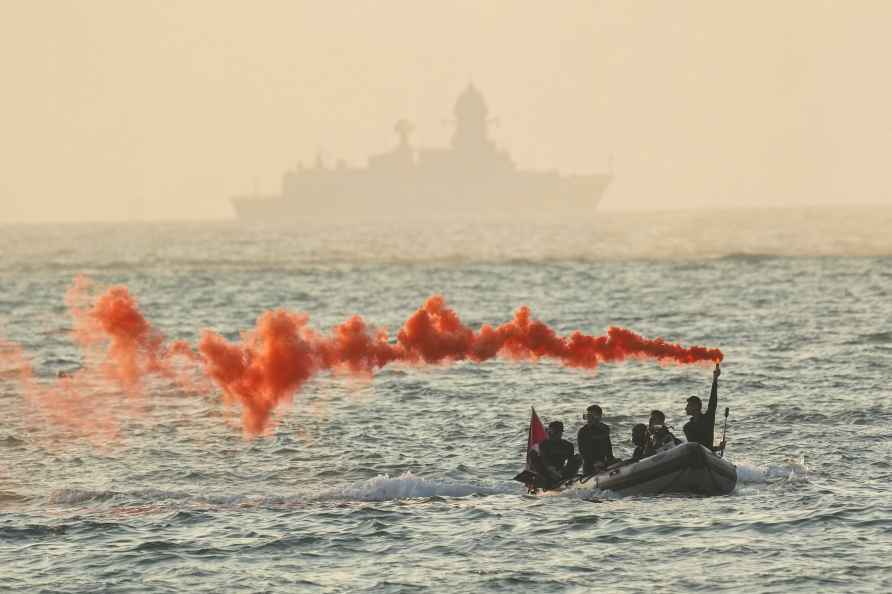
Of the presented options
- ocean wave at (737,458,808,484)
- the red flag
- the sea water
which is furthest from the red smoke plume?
ocean wave at (737,458,808,484)

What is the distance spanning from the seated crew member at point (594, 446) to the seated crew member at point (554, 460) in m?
0.36

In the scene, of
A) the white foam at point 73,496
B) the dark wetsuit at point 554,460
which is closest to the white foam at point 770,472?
the dark wetsuit at point 554,460

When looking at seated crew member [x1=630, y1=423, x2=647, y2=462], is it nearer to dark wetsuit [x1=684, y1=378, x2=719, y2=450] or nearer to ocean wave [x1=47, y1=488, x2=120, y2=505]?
dark wetsuit [x1=684, y1=378, x2=719, y2=450]

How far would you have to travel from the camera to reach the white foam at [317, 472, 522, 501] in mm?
30469

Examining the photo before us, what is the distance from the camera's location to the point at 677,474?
28938 millimetres

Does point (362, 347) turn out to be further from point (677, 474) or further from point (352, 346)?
point (677, 474)

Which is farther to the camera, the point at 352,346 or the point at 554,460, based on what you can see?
the point at 352,346

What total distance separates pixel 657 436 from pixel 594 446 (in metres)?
1.33

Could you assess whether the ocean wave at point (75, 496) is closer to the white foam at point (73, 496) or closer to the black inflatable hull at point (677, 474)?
the white foam at point (73, 496)

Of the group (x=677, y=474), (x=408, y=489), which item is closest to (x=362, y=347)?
(x=408, y=489)

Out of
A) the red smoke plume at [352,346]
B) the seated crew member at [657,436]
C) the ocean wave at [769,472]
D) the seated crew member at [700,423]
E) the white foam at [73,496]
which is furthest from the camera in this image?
the red smoke plume at [352,346]

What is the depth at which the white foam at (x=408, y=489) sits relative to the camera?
100.0ft

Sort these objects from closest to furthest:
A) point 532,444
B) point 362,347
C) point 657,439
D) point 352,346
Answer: point 657,439
point 532,444
point 352,346
point 362,347

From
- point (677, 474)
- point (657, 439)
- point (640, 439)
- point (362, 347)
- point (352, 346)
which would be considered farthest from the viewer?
point (362, 347)
